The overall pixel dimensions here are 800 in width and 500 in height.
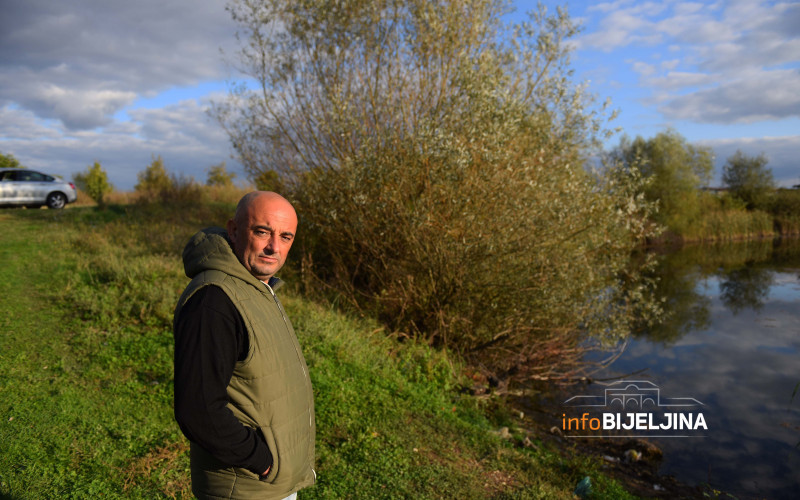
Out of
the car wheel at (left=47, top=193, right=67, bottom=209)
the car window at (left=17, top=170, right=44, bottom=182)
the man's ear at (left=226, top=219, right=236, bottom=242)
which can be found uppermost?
the car window at (left=17, top=170, right=44, bottom=182)

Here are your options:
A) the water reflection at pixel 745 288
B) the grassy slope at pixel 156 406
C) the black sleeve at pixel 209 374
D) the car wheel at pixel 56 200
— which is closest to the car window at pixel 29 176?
the car wheel at pixel 56 200

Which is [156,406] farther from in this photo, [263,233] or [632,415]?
[632,415]

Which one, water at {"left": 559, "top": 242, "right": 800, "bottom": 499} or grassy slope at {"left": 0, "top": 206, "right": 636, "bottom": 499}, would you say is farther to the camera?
water at {"left": 559, "top": 242, "right": 800, "bottom": 499}

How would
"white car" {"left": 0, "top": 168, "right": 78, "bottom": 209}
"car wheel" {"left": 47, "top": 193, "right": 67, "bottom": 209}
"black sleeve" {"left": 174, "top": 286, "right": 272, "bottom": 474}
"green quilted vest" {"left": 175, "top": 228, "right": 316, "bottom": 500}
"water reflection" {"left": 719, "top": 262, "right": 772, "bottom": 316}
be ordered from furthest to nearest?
"car wheel" {"left": 47, "top": 193, "right": 67, "bottom": 209} → "white car" {"left": 0, "top": 168, "right": 78, "bottom": 209} → "water reflection" {"left": 719, "top": 262, "right": 772, "bottom": 316} → "green quilted vest" {"left": 175, "top": 228, "right": 316, "bottom": 500} → "black sleeve" {"left": 174, "top": 286, "right": 272, "bottom": 474}

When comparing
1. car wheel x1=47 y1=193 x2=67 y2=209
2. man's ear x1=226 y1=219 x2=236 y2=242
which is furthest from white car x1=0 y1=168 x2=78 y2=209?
man's ear x1=226 y1=219 x2=236 y2=242

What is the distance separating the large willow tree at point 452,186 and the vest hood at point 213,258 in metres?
5.47

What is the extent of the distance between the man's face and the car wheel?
64.8 feet

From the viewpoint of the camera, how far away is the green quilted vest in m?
1.92

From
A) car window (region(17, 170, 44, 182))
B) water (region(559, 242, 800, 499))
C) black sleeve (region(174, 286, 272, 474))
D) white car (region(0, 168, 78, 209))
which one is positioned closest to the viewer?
black sleeve (region(174, 286, 272, 474))

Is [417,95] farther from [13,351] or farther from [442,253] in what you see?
[13,351]

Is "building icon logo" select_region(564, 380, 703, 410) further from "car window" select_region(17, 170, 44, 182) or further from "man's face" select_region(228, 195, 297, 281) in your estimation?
"car window" select_region(17, 170, 44, 182)

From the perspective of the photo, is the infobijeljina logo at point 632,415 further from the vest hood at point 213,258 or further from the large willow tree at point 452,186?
the vest hood at point 213,258

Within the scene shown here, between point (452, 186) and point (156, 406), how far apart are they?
4574 mm

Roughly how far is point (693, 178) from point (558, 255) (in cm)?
2752
